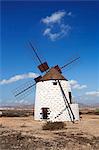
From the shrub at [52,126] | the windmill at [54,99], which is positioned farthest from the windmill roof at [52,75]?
the shrub at [52,126]

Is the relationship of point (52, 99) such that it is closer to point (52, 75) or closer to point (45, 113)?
point (45, 113)

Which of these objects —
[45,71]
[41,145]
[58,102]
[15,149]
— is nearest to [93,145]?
[41,145]

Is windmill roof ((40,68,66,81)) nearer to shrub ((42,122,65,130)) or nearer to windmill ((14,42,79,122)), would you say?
windmill ((14,42,79,122))

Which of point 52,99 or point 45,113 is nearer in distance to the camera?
point 52,99

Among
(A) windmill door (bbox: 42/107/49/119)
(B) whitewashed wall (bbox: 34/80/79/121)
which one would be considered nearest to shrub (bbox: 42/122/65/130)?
(B) whitewashed wall (bbox: 34/80/79/121)

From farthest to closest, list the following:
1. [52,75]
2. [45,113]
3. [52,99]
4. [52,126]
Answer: [52,75] → [45,113] → [52,99] → [52,126]

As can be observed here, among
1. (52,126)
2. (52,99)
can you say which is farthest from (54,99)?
(52,126)

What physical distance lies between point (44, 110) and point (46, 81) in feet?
10.2

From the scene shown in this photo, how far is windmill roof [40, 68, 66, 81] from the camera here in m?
32.5

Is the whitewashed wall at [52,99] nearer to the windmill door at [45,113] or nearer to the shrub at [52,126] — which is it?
the windmill door at [45,113]

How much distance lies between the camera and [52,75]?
32.7 meters

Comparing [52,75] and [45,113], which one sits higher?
[52,75]

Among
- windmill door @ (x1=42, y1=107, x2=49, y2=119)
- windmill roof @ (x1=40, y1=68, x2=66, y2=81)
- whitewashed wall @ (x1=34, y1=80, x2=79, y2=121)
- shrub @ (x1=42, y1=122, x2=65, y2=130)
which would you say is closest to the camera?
shrub @ (x1=42, y1=122, x2=65, y2=130)

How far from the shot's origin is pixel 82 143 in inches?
594
